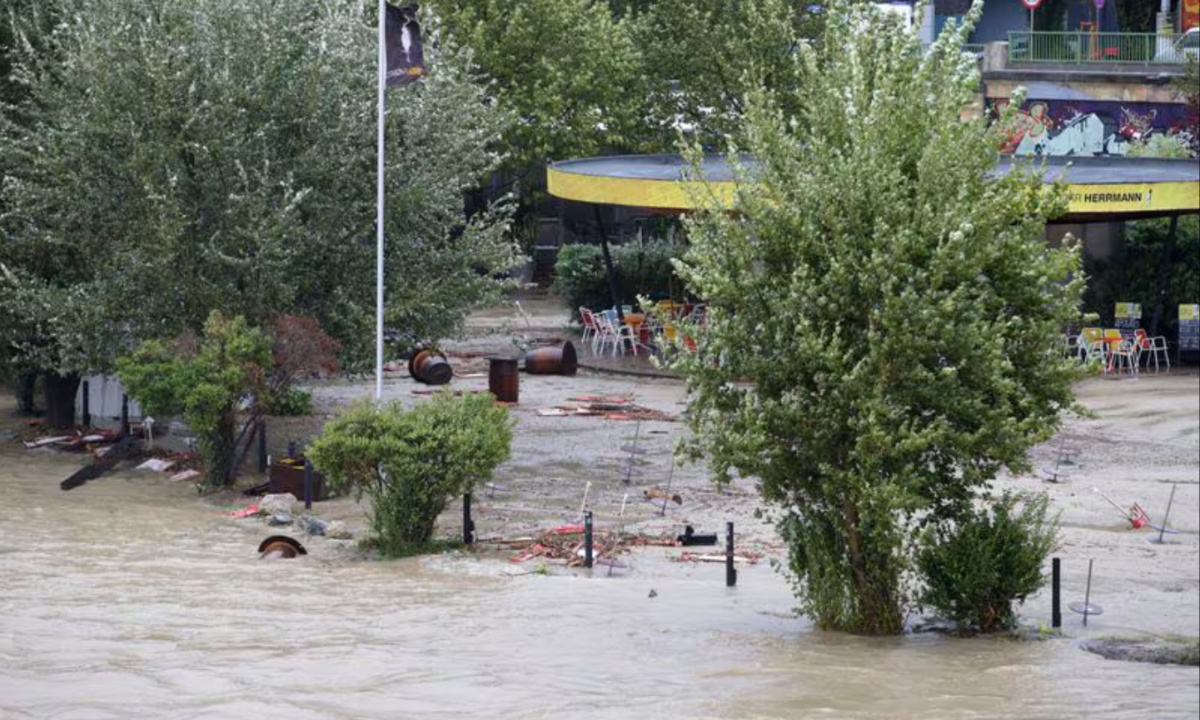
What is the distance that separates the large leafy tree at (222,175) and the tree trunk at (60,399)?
6.77ft

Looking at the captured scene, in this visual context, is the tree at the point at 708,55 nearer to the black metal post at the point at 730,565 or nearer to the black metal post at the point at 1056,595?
the black metal post at the point at 730,565

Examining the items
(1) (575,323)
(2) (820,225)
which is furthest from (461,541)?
(1) (575,323)

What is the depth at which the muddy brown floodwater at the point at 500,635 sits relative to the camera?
12414 mm

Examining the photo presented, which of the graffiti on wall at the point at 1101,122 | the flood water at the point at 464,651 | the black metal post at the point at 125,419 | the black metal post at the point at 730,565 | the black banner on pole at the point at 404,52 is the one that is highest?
the graffiti on wall at the point at 1101,122

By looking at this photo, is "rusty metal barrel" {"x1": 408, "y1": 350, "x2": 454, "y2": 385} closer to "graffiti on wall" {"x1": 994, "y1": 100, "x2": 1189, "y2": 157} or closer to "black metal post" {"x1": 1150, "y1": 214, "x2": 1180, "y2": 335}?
"black metal post" {"x1": 1150, "y1": 214, "x2": 1180, "y2": 335}

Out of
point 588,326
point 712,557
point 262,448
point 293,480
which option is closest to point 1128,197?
point 588,326

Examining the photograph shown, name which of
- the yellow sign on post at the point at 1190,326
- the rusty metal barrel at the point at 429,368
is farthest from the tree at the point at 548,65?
the yellow sign on post at the point at 1190,326

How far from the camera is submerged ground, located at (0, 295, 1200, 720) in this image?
1248 cm

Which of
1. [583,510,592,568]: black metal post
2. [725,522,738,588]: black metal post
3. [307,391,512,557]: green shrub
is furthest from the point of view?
[307,391,512,557]: green shrub

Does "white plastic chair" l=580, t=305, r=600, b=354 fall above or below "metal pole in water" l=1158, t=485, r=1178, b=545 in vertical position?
above

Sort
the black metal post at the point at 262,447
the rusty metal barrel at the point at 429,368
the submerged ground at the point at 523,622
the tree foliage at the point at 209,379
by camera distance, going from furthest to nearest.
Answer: the rusty metal barrel at the point at 429,368 < the black metal post at the point at 262,447 < the tree foliage at the point at 209,379 < the submerged ground at the point at 523,622

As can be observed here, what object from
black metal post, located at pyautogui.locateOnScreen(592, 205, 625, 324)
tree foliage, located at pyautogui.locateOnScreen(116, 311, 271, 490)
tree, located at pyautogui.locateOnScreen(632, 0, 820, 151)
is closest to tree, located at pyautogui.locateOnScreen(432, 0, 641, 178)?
tree, located at pyautogui.locateOnScreen(632, 0, 820, 151)

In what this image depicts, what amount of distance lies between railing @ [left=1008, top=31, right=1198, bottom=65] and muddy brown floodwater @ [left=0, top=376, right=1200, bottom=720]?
32.6 m

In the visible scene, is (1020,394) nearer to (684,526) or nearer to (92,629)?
(684,526)
